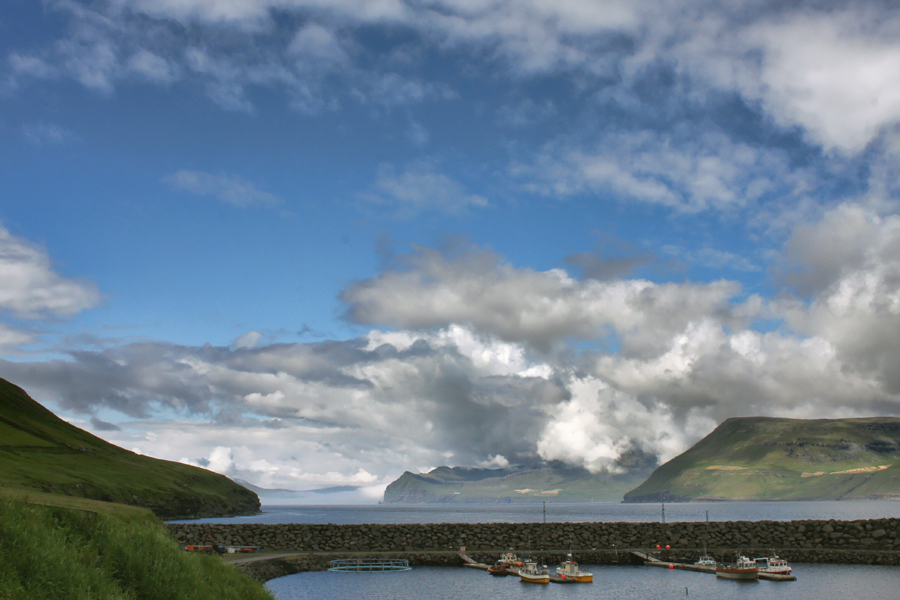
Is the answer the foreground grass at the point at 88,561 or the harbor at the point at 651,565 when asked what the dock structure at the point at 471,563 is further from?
the foreground grass at the point at 88,561

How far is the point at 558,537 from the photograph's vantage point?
87.1 metres

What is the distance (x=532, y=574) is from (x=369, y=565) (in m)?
21.0

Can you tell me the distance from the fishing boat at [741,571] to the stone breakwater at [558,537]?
772 centimetres

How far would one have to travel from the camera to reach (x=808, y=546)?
80812 millimetres

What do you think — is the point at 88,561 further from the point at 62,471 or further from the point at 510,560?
the point at 62,471

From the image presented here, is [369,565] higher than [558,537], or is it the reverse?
[558,537]

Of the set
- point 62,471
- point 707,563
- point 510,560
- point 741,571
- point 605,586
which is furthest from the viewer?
point 62,471

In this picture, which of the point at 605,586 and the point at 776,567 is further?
the point at 776,567

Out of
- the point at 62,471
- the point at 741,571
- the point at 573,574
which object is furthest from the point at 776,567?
the point at 62,471

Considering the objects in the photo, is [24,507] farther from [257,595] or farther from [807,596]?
[807,596]

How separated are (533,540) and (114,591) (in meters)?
77.9

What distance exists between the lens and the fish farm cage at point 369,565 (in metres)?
79.1

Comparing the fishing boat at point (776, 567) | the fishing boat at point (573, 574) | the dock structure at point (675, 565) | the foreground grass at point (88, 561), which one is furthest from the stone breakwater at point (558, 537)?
the foreground grass at point (88, 561)

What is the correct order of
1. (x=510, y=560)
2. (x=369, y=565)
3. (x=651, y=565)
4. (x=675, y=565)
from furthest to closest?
1. (x=651, y=565)
2. (x=675, y=565)
3. (x=369, y=565)
4. (x=510, y=560)
